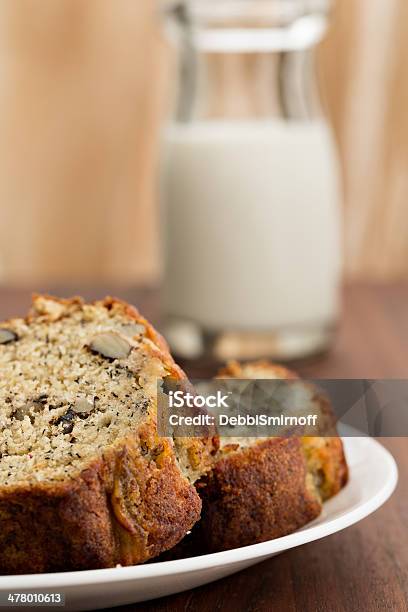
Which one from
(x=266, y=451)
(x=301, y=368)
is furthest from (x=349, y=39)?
(x=266, y=451)

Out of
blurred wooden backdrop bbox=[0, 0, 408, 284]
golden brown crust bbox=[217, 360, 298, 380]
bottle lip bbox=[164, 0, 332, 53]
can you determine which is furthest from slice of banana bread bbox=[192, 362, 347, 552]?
blurred wooden backdrop bbox=[0, 0, 408, 284]

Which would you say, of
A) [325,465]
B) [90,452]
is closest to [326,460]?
[325,465]

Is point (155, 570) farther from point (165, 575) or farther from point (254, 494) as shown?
point (254, 494)

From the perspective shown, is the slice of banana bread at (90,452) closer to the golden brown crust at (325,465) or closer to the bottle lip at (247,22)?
the golden brown crust at (325,465)

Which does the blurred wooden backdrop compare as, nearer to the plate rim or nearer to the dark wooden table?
the dark wooden table

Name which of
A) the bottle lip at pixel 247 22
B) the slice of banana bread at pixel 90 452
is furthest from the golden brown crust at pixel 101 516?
the bottle lip at pixel 247 22

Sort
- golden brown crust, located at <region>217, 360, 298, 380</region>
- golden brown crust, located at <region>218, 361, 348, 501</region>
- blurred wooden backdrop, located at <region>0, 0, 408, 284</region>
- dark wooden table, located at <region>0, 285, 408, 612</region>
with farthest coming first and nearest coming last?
blurred wooden backdrop, located at <region>0, 0, 408, 284</region> → golden brown crust, located at <region>217, 360, 298, 380</region> → golden brown crust, located at <region>218, 361, 348, 501</region> → dark wooden table, located at <region>0, 285, 408, 612</region>
